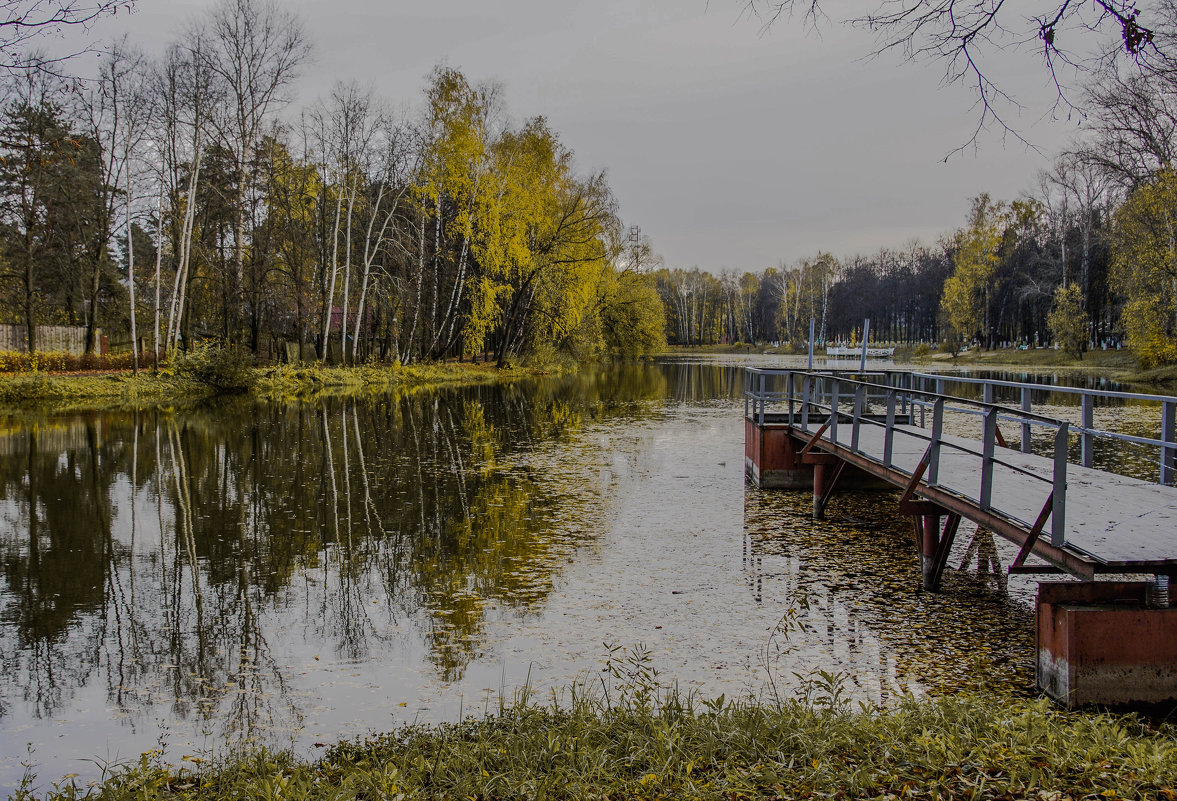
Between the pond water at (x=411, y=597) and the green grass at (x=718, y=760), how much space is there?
65 centimetres

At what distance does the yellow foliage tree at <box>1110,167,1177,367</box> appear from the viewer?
31672mm

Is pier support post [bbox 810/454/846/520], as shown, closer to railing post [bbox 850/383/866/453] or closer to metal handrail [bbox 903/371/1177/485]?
railing post [bbox 850/383/866/453]

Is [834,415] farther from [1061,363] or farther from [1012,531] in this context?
[1061,363]

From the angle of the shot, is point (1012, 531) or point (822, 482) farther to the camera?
point (822, 482)

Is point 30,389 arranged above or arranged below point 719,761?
above

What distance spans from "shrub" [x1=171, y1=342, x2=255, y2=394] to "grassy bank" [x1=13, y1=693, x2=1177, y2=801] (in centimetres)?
2554

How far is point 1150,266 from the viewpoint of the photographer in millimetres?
33000

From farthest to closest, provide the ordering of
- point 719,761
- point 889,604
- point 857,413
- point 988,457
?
point 857,413, point 889,604, point 988,457, point 719,761

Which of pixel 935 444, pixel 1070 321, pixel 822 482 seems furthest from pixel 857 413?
pixel 1070 321

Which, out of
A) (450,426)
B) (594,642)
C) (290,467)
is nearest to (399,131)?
(450,426)

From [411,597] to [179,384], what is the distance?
23.6 meters

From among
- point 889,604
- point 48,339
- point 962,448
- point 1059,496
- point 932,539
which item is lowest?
point 889,604

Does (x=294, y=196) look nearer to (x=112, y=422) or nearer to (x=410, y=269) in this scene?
(x=410, y=269)

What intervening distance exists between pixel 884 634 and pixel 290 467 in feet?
36.6
